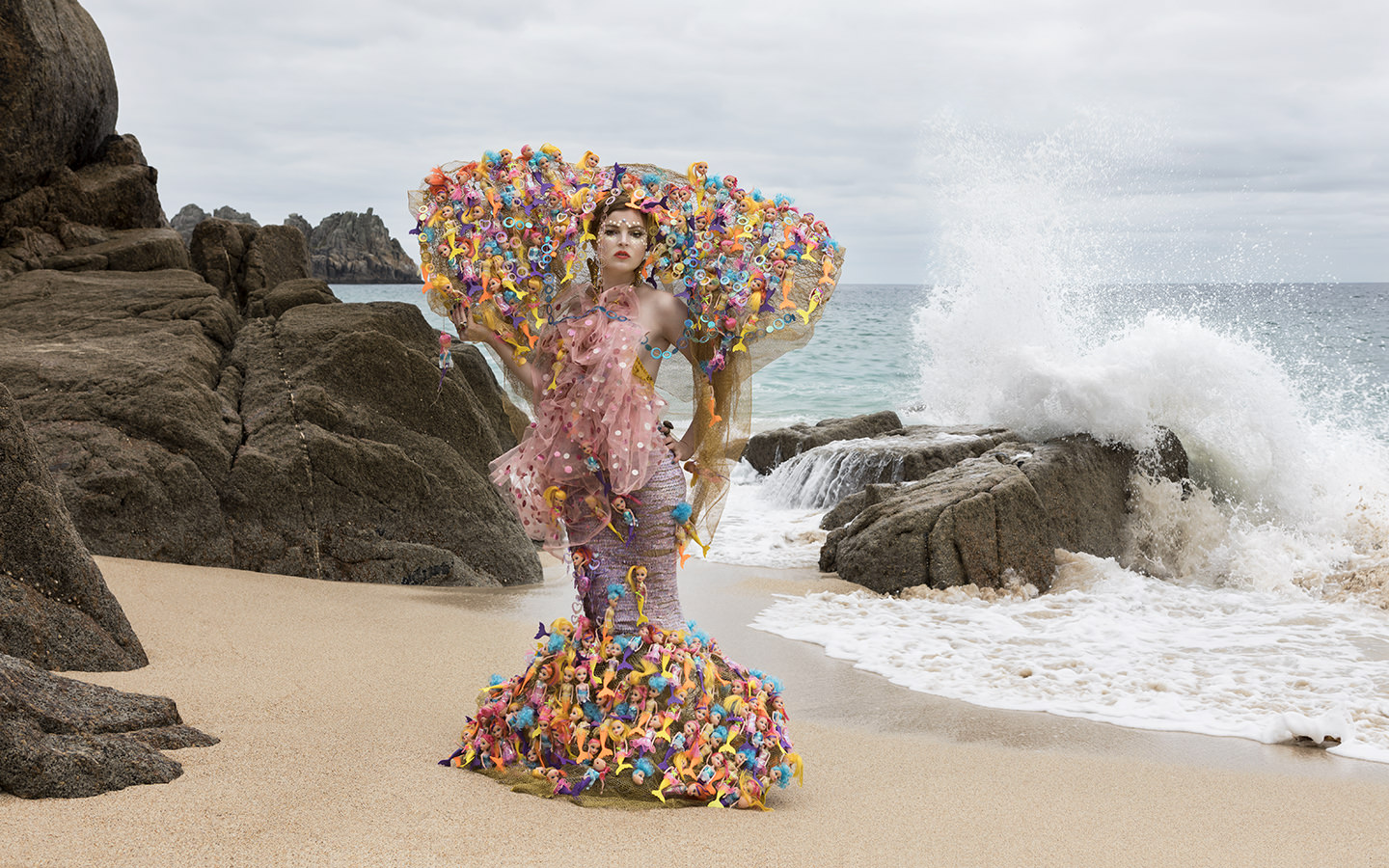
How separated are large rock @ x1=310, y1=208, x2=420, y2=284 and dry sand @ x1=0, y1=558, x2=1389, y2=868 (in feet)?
192

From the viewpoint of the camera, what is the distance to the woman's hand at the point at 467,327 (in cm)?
335

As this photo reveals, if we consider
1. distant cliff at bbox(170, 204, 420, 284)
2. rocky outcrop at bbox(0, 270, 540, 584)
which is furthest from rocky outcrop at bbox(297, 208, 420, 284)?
rocky outcrop at bbox(0, 270, 540, 584)

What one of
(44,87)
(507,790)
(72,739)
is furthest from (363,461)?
(44,87)

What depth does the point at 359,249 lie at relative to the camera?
61.8m

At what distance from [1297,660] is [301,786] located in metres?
5.41

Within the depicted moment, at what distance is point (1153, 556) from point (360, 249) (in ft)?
194

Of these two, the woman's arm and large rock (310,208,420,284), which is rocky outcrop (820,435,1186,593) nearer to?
the woman's arm

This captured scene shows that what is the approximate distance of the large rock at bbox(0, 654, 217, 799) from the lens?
2400mm

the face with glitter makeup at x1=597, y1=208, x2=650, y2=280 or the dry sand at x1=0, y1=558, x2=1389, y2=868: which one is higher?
the face with glitter makeup at x1=597, y1=208, x2=650, y2=280

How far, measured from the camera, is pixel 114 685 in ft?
11.5

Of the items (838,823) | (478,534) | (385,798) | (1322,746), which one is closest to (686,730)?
(838,823)

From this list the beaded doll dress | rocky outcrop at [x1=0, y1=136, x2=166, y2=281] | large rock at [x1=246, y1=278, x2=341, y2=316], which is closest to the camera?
the beaded doll dress

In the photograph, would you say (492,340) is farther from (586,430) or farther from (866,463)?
(866,463)

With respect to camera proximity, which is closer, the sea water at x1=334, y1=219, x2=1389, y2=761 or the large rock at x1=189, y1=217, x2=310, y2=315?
the sea water at x1=334, y1=219, x2=1389, y2=761
